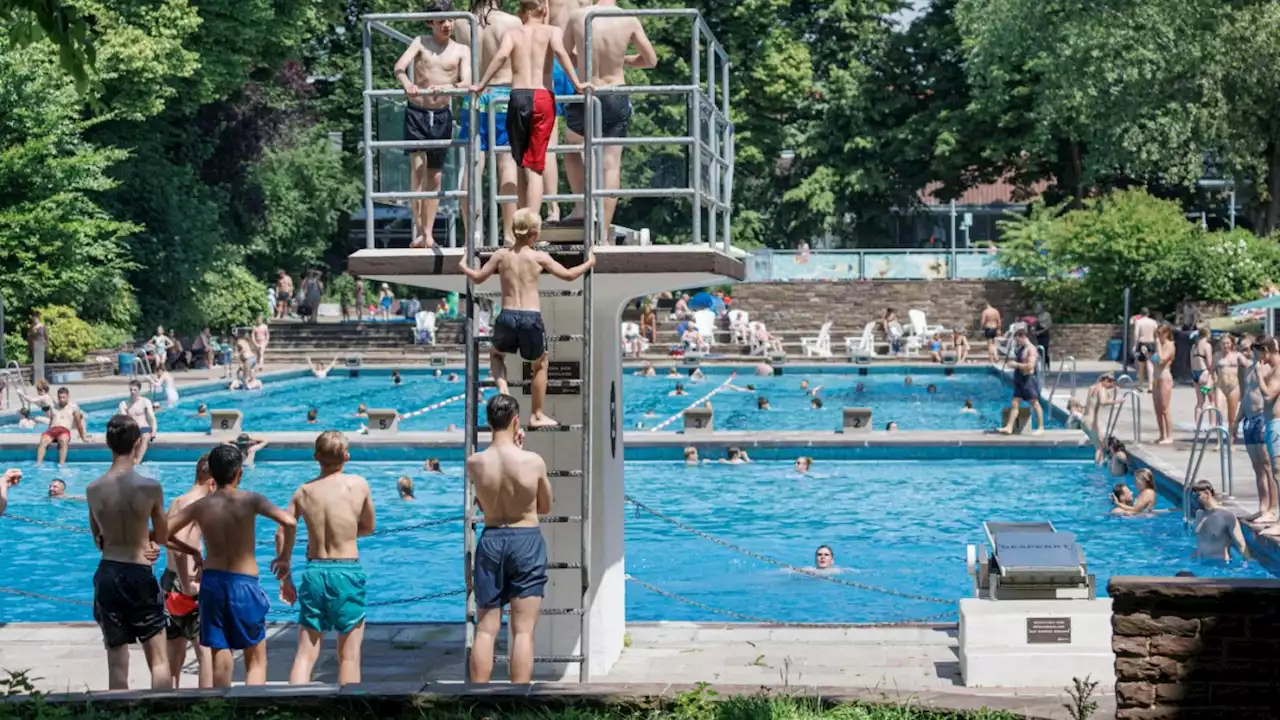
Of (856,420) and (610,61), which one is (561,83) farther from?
(856,420)

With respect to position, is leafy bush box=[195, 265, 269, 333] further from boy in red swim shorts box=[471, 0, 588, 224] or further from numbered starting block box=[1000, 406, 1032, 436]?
→ boy in red swim shorts box=[471, 0, 588, 224]

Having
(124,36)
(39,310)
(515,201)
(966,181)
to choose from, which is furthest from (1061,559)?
(966,181)

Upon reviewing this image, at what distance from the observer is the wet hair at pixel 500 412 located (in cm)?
888

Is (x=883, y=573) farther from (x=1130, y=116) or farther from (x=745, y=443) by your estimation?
(x=1130, y=116)

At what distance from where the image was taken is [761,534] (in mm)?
19375

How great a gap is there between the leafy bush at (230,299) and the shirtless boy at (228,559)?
37065mm

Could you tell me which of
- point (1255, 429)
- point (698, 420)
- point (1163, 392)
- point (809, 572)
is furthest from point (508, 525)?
point (698, 420)

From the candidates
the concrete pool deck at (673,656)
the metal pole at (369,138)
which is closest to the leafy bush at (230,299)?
the concrete pool deck at (673,656)

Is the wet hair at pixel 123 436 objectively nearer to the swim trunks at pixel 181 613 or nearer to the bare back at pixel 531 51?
the swim trunks at pixel 181 613

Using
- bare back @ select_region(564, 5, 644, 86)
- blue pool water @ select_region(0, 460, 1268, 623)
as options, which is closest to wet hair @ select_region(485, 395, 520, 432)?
bare back @ select_region(564, 5, 644, 86)

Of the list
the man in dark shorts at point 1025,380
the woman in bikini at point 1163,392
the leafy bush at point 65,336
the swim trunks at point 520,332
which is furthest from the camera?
the leafy bush at point 65,336

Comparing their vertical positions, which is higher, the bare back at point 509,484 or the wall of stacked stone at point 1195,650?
the bare back at point 509,484


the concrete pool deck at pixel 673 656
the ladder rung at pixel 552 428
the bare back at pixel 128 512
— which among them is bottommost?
the concrete pool deck at pixel 673 656

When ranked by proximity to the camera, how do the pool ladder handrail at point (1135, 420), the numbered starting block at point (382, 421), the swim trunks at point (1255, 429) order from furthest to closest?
the numbered starting block at point (382, 421) → the pool ladder handrail at point (1135, 420) → the swim trunks at point (1255, 429)
